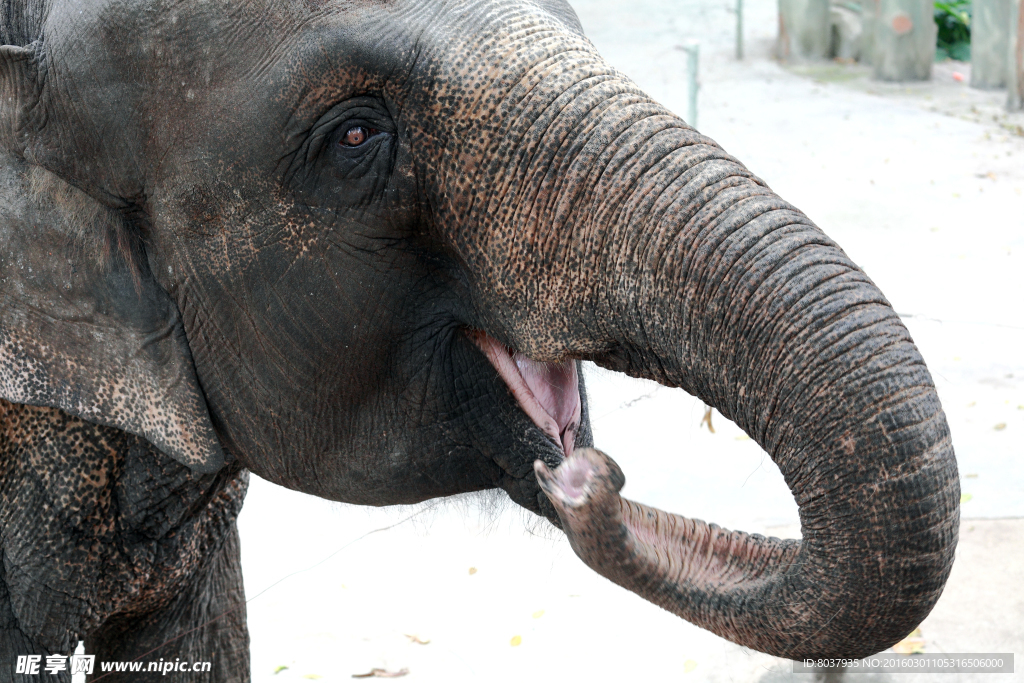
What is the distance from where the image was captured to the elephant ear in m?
1.48

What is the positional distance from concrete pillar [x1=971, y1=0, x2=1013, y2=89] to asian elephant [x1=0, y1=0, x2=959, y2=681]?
330 inches

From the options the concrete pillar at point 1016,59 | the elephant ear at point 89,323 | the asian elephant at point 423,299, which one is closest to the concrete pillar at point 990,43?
the concrete pillar at point 1016,59

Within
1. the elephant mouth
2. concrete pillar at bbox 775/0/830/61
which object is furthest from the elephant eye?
concrete pillar at bbox 775/0/830/61

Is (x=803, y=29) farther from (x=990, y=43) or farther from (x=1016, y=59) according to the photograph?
(x=1016, y=59)

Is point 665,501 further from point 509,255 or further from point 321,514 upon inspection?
point 509,255

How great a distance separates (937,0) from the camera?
10461mm

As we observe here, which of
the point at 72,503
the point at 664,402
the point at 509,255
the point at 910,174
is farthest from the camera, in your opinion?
the point at 910,174

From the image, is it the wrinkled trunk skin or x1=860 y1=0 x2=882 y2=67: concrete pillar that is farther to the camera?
x1=860 y1=0 x2=882 y2=67: concrete pillar

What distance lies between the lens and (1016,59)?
8.19 meters

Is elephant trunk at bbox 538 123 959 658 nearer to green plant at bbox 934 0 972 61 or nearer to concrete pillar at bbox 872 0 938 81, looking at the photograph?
concrete pillar at bbox 872 0 938 81

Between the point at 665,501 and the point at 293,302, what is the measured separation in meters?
2.73

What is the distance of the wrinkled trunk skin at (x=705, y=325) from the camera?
1083 mm

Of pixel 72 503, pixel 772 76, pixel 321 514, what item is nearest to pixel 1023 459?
pixel 321 514

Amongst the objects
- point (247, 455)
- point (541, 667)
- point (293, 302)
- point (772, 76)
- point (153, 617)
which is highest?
point (293, 302)
